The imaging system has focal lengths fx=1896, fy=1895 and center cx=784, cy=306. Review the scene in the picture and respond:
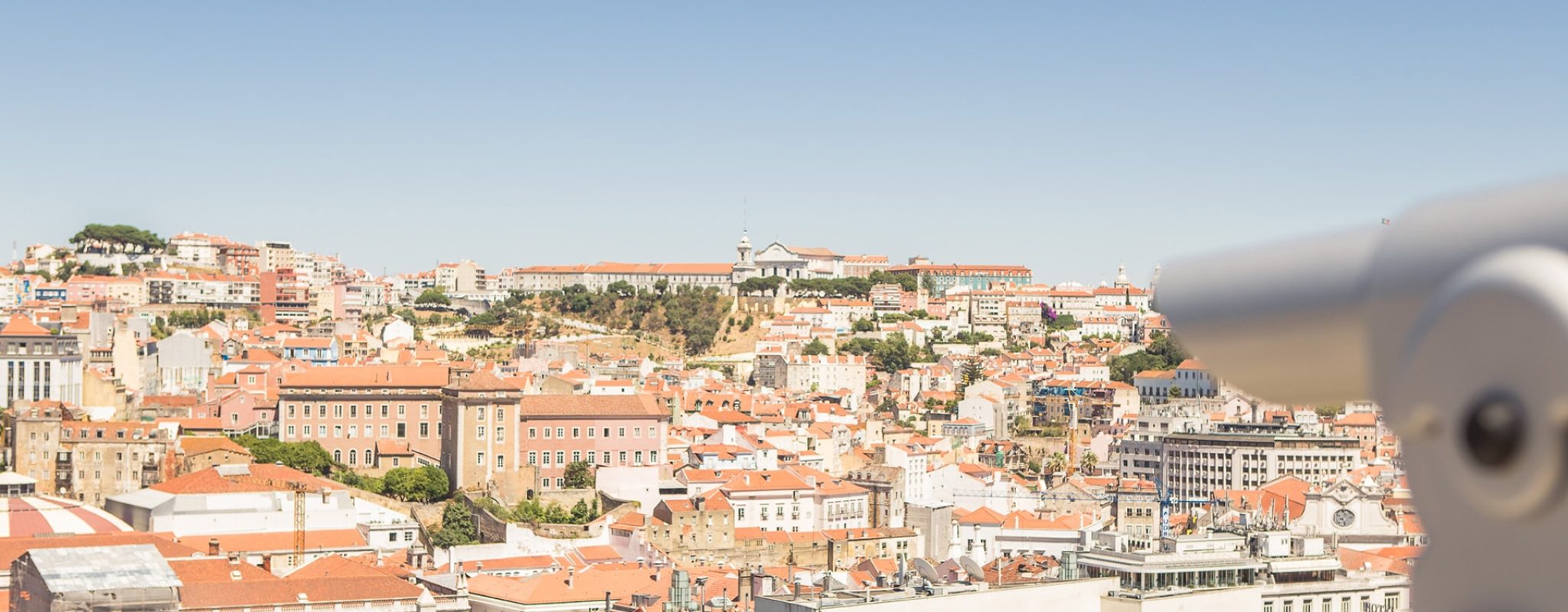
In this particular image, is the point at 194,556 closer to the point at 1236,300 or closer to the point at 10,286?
the point at 1236,300

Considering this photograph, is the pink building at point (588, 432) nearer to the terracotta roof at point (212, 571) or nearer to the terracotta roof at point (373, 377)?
the terracotta roof at point (373, 377)

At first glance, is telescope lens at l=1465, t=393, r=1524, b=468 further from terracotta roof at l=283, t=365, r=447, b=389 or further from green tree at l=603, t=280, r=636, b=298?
green tree at l=603, t=280, r=636, b=298

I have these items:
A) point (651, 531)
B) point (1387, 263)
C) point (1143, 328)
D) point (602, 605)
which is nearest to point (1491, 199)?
point (1387, 263)

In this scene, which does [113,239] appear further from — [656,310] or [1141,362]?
[1141,362]

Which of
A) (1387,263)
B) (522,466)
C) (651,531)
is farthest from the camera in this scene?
(522,466)

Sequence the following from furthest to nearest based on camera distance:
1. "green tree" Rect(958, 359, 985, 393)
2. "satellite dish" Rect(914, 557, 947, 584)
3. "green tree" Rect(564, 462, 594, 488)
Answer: "green tree" Rect(958, 359, 985, 393), "green tree" Rect(564, 462, 594, 488), "satellite dish" Rect(914, 557, 947, 584)

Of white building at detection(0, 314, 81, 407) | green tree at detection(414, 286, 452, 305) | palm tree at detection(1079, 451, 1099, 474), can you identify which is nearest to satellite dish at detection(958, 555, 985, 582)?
white building at detection(0, 314, 81, 407)

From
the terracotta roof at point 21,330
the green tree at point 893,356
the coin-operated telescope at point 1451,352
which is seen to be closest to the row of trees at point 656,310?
the green tree at point 893,356
